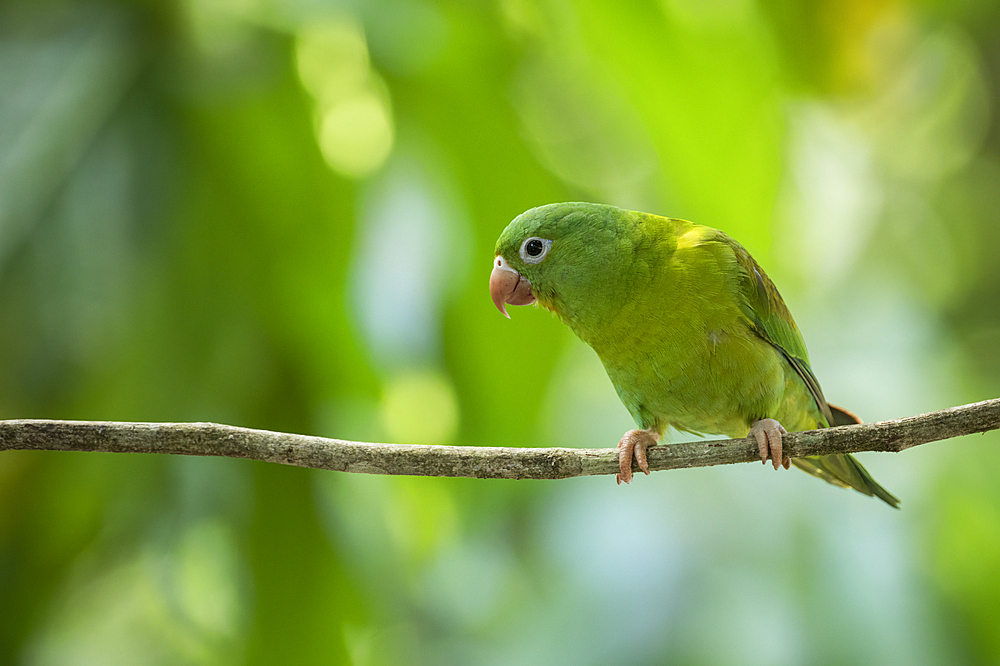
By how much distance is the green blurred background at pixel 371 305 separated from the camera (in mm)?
2029

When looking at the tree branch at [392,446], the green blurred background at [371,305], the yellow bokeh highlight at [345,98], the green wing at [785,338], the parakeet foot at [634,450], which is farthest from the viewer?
the yellow bokeh highlight at [345,98]

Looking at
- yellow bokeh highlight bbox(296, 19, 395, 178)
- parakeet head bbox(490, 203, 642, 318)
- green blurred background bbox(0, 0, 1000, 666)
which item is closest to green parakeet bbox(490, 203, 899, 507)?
parakeet head bbox(490, 203, 642, 318)

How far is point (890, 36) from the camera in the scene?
9.31 ft

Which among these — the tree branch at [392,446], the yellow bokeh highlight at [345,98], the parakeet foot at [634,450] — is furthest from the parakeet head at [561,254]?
the yellow bokeh highlight at [345,98]

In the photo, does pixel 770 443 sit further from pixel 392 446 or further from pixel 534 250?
pixel 392 446

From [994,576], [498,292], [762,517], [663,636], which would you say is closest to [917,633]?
[994,576]

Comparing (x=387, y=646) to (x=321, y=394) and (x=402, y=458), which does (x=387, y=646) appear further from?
(x=402, y=458)

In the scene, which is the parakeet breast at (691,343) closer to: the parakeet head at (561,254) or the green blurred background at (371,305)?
the parakeet head at (561,254)

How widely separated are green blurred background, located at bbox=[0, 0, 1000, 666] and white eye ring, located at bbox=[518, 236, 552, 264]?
1.72ft

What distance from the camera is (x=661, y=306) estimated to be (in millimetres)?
1751

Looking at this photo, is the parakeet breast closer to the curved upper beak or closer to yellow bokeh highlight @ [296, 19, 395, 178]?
the curved upper beak

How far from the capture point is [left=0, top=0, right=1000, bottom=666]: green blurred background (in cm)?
203

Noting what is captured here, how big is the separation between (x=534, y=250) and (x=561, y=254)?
62 mm

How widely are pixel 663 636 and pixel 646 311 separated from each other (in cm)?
147
